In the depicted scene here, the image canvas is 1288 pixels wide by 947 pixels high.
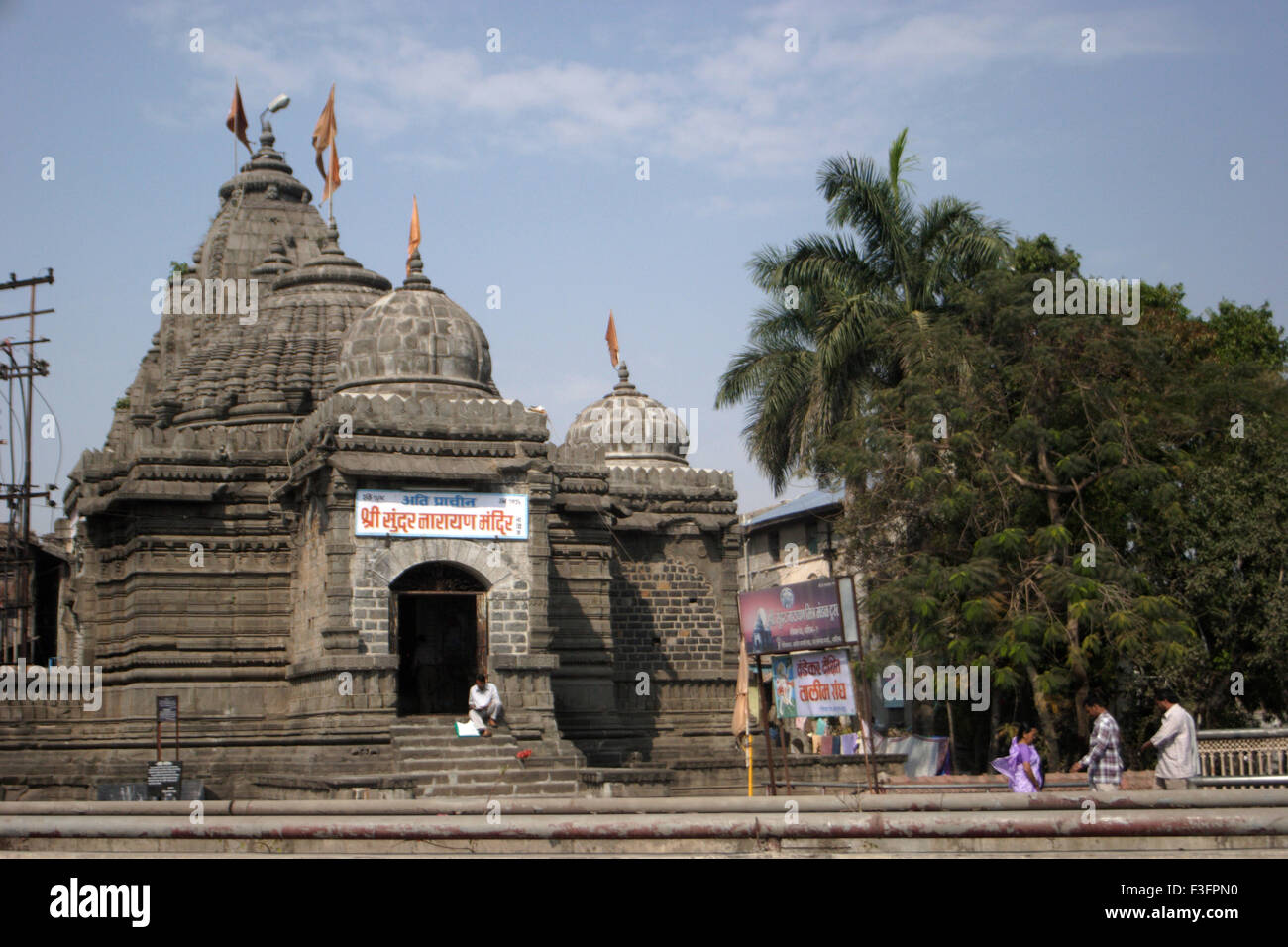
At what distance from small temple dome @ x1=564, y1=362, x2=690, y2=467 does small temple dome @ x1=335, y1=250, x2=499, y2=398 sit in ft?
24.3

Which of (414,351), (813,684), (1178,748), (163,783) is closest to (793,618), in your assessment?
(813,684)

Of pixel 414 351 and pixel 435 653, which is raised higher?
pixel 414 351

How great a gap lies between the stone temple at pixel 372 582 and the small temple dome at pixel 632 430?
7 cm

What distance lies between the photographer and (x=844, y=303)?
31.4 metres

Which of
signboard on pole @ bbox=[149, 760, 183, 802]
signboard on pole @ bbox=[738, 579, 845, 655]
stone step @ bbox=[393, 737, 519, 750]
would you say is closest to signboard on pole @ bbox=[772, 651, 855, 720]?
signboard on pole @ bbox=[738, 579, 845, 655]

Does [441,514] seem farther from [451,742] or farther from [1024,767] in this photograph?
[1024,767]

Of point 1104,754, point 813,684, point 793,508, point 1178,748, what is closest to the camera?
point 1178,748

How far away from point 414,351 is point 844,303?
31.9 ft

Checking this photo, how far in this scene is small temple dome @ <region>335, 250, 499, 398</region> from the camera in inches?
1037

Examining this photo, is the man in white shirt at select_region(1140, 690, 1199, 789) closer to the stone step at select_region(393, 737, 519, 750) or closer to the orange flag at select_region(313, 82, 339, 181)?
the stone step at select_region(393, 737, 519, 750)

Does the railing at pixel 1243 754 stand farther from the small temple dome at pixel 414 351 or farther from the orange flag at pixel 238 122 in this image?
the orange flag at pixel 238 122

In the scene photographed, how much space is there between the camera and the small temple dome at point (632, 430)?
34469mm

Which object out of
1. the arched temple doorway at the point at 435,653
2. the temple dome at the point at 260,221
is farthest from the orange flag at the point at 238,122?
the arched temple doorway at the point at 435,653

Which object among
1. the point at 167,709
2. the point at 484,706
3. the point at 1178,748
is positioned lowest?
the point at 1178,748
